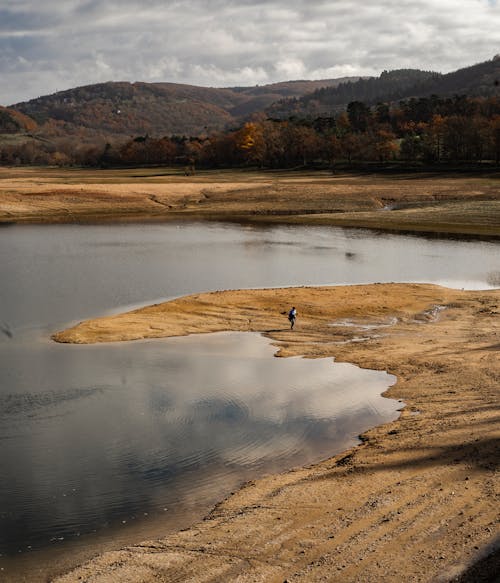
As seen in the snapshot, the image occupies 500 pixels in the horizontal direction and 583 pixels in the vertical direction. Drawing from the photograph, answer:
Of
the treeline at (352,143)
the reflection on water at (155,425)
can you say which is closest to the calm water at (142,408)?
the reflection on water at (155,425)

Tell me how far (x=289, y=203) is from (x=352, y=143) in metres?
51.7

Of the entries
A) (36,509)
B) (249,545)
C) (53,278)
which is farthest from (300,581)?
(53,278)

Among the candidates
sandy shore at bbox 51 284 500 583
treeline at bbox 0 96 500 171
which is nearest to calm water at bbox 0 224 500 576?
sandy shore at bbox 51 284 500 583

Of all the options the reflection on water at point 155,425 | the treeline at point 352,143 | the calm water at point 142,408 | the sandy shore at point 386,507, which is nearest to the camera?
the sandy shore at point 386,507

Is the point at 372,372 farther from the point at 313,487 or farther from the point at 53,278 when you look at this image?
the point at 53,278

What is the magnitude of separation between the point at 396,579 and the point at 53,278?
35319mm

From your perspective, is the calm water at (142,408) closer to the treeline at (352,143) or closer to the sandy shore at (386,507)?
the sandy shore at (386,507)

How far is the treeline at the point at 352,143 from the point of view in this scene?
120 m

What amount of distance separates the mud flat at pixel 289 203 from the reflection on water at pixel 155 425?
1786 inches

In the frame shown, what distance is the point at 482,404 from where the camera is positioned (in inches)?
842

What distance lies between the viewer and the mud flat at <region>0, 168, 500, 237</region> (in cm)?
7388

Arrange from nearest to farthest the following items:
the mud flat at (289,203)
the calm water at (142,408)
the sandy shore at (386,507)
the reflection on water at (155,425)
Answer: the sandy shore at (386,507) < the reflection on water at (155,425) < the calm water at (142,408) < the mud flat at (289,203)

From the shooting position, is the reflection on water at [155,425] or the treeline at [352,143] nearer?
the reflection on water at [155,425]

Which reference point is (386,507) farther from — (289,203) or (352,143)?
(352,143)
